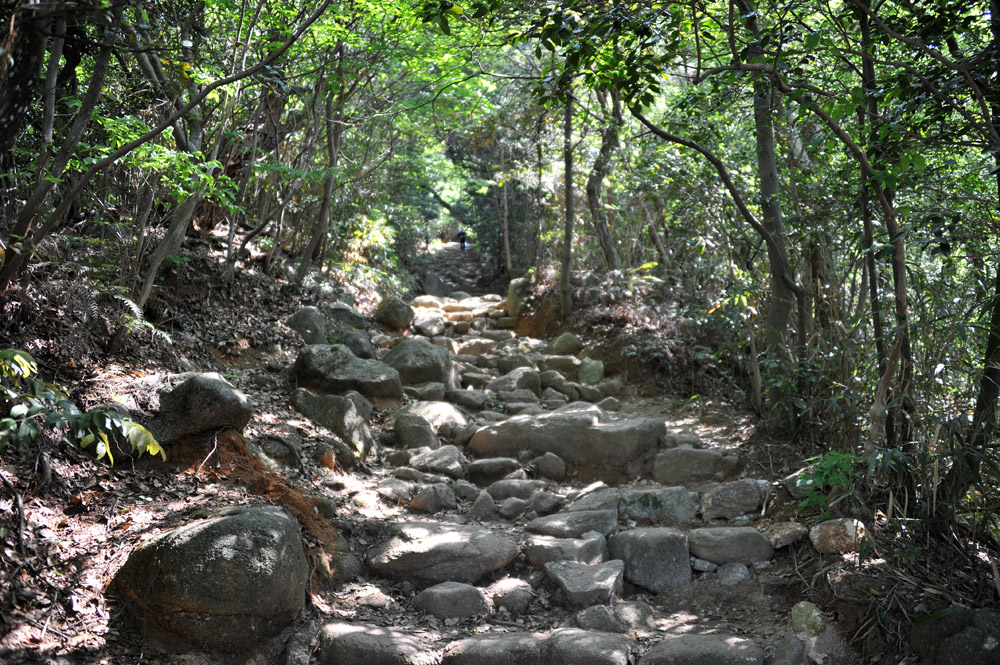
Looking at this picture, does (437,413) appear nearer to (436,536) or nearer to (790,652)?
(436,536)

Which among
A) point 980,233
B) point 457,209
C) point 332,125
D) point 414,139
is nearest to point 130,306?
point 332,125

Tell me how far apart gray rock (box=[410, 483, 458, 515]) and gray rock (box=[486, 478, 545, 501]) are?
1.20 feet

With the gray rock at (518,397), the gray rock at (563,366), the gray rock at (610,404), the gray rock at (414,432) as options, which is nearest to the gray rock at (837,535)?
the gray rock at (414,432)

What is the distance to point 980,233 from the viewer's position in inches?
155

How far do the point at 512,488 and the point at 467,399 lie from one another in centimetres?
240

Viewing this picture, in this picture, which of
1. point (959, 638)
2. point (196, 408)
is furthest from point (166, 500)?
point (959, 638)

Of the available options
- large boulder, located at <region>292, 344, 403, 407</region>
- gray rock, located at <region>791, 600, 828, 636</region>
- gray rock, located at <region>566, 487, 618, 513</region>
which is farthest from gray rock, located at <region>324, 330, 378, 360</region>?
gray rock, located at <region>791, 600, 828, 636</region>

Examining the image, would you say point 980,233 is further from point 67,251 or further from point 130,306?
point 67,251

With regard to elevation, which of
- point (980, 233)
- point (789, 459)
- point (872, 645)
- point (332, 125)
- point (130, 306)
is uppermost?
point (332, 125)

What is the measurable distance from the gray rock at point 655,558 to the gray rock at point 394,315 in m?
7.48

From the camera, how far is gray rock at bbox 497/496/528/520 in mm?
5707

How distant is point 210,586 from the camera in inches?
141

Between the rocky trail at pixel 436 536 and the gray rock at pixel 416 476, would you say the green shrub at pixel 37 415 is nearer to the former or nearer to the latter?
the rocky trail at pixel 436 536

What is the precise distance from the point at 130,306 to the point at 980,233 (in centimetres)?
618
